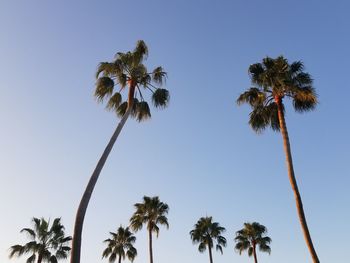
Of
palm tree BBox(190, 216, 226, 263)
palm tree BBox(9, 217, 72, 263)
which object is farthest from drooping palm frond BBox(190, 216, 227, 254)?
palm tree BBox(9, 217, 72, 263)

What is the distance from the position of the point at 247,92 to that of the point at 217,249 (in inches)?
1299

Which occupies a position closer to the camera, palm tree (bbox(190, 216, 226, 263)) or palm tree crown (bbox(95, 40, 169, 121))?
palm tree crown (bbox(95, 40, 169, 121))

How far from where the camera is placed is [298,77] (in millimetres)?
23328

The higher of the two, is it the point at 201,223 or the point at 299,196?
the point at 201,223

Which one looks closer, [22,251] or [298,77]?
[298,77]

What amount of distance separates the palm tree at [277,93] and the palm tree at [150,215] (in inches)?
998

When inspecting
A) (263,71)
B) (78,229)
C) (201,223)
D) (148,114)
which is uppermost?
(201,223)

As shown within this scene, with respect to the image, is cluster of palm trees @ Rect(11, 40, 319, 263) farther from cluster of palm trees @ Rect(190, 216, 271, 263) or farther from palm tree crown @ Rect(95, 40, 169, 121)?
cluster of palm trees @ Rect(190, 216, 271, 263)

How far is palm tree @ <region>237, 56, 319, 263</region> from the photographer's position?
2244cm

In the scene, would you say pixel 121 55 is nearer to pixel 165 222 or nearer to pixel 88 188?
pixel 88 188

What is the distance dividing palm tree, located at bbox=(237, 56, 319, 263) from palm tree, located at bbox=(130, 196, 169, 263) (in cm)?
2534

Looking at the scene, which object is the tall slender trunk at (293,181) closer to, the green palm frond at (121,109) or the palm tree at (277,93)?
the palm tree at (277,93)

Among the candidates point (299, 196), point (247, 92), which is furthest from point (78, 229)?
point (247, 92)

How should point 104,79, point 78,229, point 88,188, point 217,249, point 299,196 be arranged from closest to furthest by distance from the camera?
point 78,229
point 88,188
point 299,196
point 104,79
point 217,249
